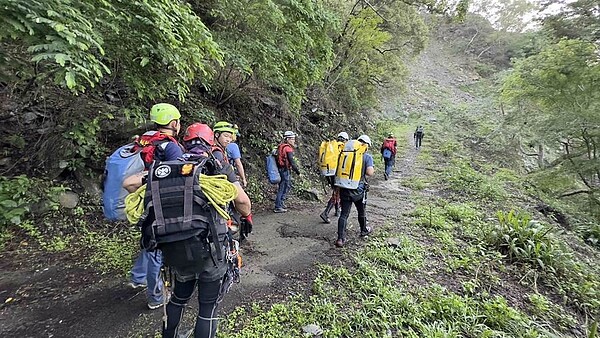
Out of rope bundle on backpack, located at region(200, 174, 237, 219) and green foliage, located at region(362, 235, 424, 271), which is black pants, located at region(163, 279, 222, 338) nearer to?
rope bundle on backpack, located at region(200, 174, 237, 219)

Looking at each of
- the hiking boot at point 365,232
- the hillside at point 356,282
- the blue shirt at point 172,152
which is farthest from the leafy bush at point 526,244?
the blue shirt at point 172,152

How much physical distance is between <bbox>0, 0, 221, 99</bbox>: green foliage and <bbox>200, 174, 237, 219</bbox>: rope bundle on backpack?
5.34ft

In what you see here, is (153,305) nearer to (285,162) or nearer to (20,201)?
(20,201)

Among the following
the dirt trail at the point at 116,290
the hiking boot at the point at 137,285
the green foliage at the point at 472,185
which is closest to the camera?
the dirt trail at the point at 116,290

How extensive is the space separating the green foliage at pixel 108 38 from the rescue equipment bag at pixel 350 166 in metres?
2.67

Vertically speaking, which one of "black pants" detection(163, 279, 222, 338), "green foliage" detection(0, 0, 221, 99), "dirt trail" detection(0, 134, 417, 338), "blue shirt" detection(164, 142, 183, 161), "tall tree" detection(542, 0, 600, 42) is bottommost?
"dirt trail" detection(0, 134, 417, 338)

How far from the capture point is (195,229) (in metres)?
2.18

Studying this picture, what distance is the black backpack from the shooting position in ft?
6.99

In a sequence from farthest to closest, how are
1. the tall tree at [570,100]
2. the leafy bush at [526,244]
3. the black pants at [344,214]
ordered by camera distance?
the tall tree at [570,100], the leafy bush at [526,244], the black pants at [344,214]

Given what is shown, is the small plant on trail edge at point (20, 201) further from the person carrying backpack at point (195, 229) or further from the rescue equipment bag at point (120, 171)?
the person carrying backpack at point (195, 229)

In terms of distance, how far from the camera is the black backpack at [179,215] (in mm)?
2131

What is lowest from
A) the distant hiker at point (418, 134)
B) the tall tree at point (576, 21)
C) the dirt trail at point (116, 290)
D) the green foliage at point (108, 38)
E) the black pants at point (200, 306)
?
the dirt trail at point (116, 290)

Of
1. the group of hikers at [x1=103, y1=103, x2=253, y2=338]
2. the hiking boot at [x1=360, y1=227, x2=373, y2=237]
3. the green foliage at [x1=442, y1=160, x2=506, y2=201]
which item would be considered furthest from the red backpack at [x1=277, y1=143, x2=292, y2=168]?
the green foliage at [x1=442, y1=160, x2=506, y2=201]

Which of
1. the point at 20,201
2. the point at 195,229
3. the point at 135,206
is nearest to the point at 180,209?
the point at 195,229
